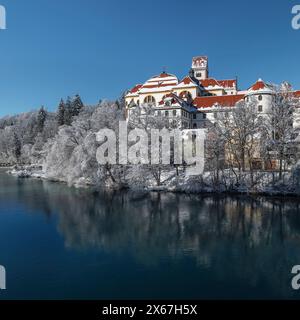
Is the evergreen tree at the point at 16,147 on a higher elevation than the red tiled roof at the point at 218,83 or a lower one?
lower

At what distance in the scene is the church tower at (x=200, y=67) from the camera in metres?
63.1

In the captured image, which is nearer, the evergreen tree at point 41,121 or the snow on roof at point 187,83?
the snow on roof at point 187,83

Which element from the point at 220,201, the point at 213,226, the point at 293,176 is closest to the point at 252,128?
the point at 293,176

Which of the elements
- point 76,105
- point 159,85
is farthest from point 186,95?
point 76,105

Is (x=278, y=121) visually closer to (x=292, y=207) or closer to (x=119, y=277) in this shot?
(x=292, y=207)

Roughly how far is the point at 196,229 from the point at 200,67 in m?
52.1

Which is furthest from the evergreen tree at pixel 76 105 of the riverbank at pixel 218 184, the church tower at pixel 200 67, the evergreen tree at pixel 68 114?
the riverbank at pixel 218 184

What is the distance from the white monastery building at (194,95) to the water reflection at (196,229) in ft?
60.2

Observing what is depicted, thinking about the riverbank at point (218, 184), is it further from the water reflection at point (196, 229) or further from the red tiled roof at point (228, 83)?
the red tiled roof at point (228, 83)

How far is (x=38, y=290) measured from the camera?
34.8 feet

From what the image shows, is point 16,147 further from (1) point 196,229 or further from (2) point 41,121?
(1) point 196,229

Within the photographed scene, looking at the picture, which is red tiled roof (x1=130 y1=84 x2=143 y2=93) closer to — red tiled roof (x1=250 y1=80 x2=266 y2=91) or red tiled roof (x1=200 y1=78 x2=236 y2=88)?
red tiled roof (x1=200 y1=78 x2=236 y2=88)

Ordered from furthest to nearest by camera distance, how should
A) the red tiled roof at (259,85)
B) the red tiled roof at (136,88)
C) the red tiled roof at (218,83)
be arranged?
the red tiled roof at (136,88), the red tiled roof at (218,83), the red tiled roof at (259,85)
